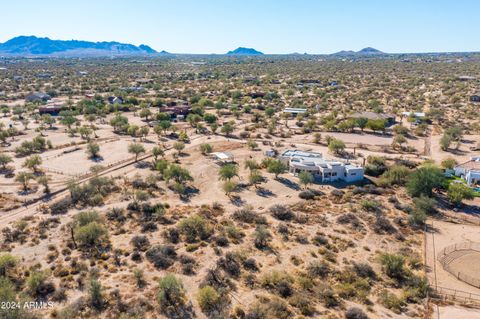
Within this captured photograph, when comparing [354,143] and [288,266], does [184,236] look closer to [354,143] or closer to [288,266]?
[288,266]

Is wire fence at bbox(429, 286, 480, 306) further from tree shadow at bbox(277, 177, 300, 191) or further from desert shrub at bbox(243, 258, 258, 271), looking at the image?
tree shadow at bbox(277, 177, 300, 191)

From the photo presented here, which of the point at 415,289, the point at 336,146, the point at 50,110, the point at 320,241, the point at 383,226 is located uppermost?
the point at 50,110

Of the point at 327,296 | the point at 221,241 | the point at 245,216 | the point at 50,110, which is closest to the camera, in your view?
the point at 327,296

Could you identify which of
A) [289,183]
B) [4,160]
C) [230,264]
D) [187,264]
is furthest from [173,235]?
[4,160]

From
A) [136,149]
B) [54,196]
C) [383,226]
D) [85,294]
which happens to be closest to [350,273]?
[383,226]

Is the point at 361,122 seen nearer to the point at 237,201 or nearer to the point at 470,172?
the point at 470,172

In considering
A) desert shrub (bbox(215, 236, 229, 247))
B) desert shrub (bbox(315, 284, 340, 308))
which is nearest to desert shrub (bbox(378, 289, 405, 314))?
desert shrub (bbox(315, 284, 340, 308))

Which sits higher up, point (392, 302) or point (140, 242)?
point (140, 242)
